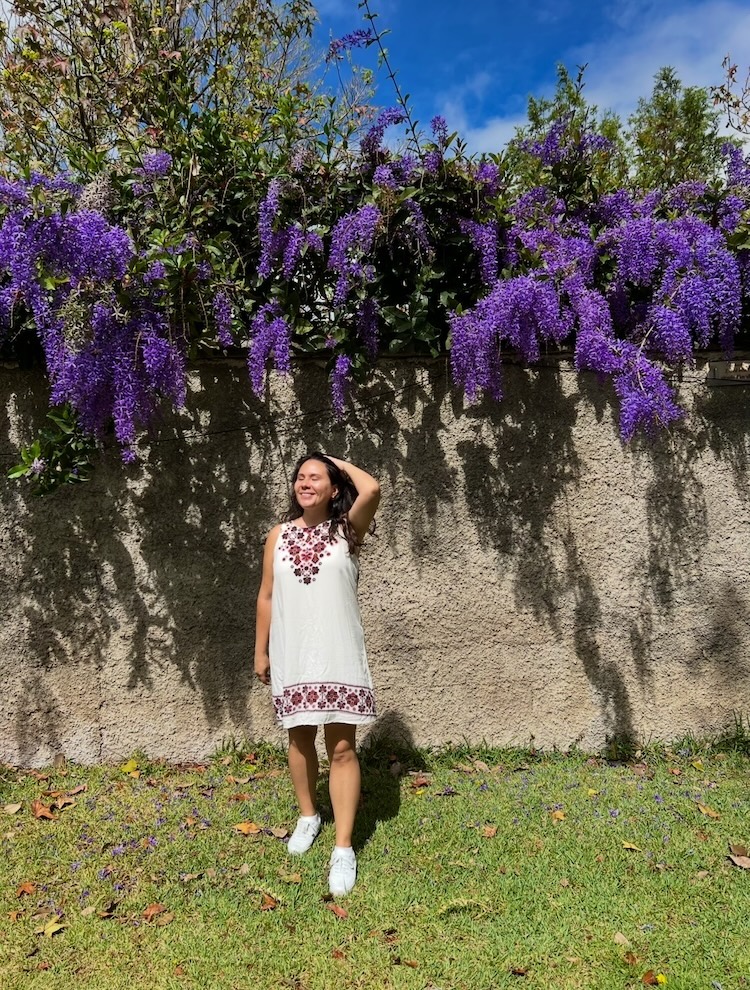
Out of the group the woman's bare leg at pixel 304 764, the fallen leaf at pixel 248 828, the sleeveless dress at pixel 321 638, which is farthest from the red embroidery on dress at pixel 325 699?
the fallen leaf at pixel 248 828

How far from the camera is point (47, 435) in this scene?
10.5 ft

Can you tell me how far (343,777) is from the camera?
2.69 metres

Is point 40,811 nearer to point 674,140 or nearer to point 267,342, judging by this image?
point 267,342

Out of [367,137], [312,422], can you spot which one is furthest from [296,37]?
[312,422]

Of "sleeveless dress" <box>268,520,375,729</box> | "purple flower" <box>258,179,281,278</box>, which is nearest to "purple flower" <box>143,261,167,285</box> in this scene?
"purple flower" <box>258,179,281,278</box>

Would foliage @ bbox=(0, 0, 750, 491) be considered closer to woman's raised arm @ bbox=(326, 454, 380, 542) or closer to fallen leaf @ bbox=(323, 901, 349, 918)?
woman's raised arm @ bbox=(326, 454, 380, 542)

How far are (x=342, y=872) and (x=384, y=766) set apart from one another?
2.87 ft

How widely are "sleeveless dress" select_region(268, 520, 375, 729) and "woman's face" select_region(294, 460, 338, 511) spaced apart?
12 centimetres

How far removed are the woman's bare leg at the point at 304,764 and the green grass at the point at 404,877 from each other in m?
0.16

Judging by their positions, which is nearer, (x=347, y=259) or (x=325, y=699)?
(x=325, y=699)

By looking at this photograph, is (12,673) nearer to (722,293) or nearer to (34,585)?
(34,585)

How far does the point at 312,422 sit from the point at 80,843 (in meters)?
1.99

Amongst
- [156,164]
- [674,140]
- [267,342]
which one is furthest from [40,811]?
[674,140]

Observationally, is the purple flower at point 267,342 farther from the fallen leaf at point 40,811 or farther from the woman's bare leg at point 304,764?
the fallen leaf at point 40,811
